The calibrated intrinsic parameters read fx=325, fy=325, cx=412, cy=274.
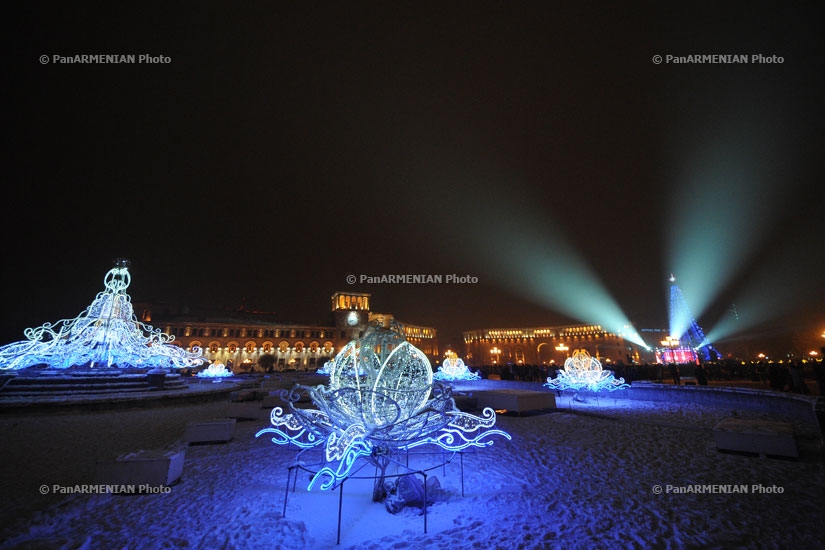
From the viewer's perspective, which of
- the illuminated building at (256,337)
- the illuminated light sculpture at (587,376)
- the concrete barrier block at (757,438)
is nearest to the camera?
the concrete barrier block at (757,438)

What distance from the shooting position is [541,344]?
83562mm

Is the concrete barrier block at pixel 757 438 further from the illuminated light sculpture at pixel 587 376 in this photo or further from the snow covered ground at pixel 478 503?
the illuminated light sculpture at pixel 587 376

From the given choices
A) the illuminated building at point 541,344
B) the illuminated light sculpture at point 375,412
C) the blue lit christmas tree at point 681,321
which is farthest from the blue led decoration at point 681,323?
the illuminated light sculpture at point 375,412

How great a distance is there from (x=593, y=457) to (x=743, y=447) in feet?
8.93

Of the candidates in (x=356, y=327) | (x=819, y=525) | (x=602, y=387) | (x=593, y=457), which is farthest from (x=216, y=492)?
(x=356, y=327)

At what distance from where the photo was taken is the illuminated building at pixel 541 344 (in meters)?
78.9

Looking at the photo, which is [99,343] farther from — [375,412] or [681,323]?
[681,323]

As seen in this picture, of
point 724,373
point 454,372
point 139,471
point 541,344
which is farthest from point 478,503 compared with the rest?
point 541,344

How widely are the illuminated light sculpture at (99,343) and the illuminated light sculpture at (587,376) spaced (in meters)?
24.9

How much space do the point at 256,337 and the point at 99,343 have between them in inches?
1624

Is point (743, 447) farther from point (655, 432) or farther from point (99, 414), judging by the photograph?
point (99, 414)

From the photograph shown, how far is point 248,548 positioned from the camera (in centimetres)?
358

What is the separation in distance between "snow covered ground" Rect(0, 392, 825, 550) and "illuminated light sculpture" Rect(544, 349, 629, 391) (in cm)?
764

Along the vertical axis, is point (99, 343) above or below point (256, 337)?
below
